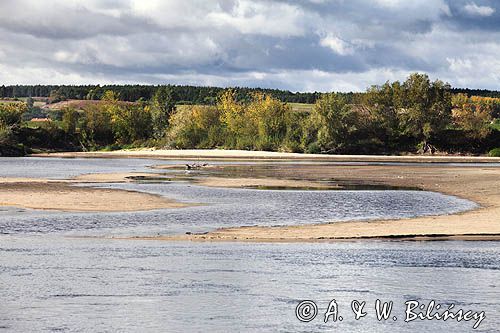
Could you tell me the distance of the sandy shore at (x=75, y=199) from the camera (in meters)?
39.5

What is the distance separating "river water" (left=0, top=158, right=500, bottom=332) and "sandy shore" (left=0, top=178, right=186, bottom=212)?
17.8 ft

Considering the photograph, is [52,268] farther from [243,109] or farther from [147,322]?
[243,109]

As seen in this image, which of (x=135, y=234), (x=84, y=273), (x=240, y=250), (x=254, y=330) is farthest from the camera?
(x=135, y=234)

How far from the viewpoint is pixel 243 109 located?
143000mm

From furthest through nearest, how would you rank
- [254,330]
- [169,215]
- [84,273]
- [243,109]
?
[243,109], [169,215], [84,273], [254,330]

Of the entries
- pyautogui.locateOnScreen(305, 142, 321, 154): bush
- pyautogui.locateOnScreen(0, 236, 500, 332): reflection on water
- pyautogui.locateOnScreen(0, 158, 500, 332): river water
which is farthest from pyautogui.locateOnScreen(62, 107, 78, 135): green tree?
pyautogui.locateOnScreen(0, 236, 500, 332): reflection on water

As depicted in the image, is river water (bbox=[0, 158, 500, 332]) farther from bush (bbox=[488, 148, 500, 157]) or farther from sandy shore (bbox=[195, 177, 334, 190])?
bush (bbox=[488, 148, 500, 157])

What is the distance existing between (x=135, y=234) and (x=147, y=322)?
1304 centimetres

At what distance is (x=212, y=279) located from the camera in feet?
71.1

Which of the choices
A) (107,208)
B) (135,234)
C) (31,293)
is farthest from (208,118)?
(31,293)

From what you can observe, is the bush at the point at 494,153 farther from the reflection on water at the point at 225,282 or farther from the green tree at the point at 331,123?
the reflection on water at the point at 225,282
